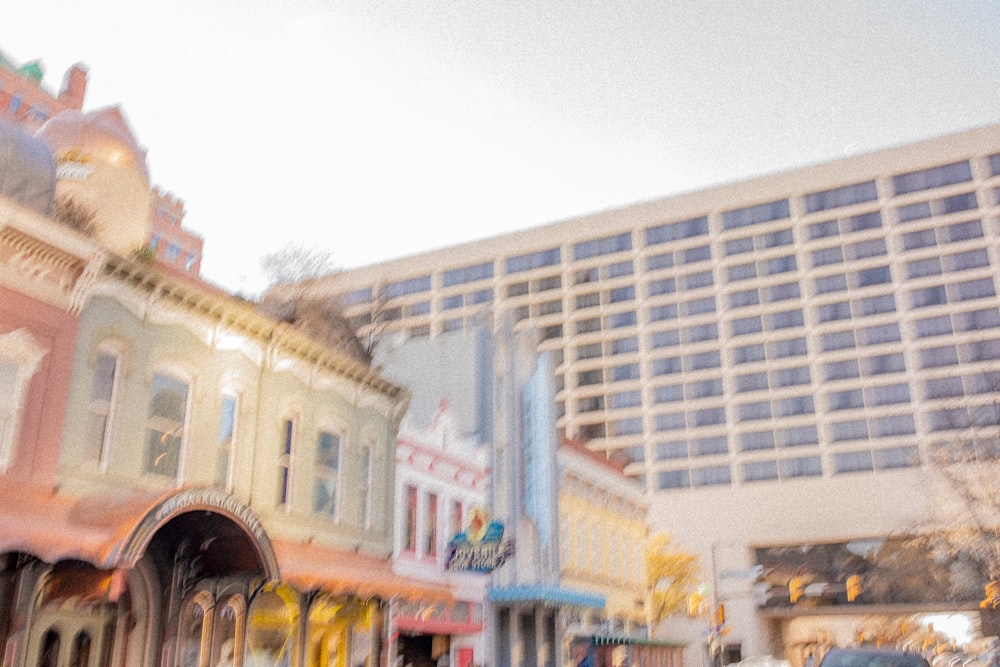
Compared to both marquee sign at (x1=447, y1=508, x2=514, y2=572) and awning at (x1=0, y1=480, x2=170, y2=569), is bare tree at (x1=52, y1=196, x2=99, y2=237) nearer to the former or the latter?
awning at (x1=0, y1=480, x2=170, y2=569)

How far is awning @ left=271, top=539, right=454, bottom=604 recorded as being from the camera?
60.7 feet

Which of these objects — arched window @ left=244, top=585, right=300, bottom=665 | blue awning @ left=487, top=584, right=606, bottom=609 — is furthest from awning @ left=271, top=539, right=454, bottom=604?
blue awning @ left=487, top=584, right=606, bottom=609

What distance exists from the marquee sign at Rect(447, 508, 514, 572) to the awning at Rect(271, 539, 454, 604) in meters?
2.80

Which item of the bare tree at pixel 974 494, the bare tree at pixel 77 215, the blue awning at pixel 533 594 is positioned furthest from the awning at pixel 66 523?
the bare tree at pixel 974 494

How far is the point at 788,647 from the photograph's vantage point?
79.3 meters

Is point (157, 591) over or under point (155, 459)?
under

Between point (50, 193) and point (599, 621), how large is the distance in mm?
26805

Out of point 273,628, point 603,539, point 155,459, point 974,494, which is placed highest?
point 974,494

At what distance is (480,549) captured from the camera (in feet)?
84.8

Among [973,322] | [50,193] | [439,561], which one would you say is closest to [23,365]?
[50,193]

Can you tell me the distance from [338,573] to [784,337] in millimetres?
63862

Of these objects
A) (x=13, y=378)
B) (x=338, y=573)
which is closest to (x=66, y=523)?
(x=13, y=378)

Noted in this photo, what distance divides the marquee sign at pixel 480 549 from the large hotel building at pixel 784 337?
44164 mm

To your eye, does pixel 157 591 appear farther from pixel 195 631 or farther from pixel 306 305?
pixel 306 305
